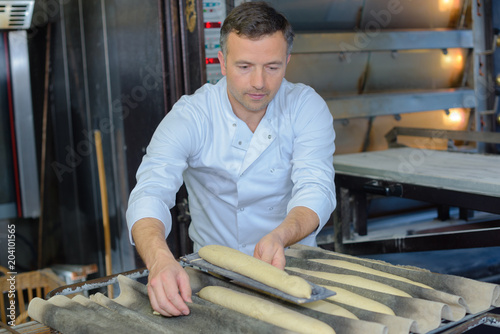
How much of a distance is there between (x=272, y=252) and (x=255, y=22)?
724mm

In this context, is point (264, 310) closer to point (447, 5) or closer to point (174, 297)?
point (174, 297)

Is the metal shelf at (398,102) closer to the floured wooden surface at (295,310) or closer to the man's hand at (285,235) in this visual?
the man's hand at (285,235)

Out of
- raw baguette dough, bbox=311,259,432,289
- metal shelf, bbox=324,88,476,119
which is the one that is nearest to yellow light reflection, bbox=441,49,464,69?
metal shelf, bbox=324,88,476,119

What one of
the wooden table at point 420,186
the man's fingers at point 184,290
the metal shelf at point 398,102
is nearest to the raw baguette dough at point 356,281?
the man's fingers at point 184,290

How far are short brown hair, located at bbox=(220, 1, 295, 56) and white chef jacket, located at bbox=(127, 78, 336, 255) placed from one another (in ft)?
0.96

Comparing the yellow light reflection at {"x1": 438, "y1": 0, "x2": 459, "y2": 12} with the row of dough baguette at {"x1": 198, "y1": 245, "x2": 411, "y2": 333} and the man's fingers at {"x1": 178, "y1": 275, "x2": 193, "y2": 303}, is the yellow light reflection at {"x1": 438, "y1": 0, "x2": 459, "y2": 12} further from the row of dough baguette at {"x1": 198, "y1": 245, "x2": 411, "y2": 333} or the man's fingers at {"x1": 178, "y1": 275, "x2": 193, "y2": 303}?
the man's fingers at {"x1": 178, "y1": 275, "x2": 193, "y2": 303}

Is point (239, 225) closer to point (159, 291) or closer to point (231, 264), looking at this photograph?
point (231, 264)

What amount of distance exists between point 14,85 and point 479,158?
313 cm

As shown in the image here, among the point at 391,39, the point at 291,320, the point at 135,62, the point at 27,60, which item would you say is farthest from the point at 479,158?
the point at 27,60

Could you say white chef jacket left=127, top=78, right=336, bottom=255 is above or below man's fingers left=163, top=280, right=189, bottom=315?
above

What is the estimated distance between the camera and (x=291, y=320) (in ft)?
3.66

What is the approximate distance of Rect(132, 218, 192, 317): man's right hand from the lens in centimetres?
121

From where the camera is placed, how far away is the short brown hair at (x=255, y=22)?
1.69m

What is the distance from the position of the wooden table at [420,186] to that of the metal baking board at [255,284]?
1349 millimetres
